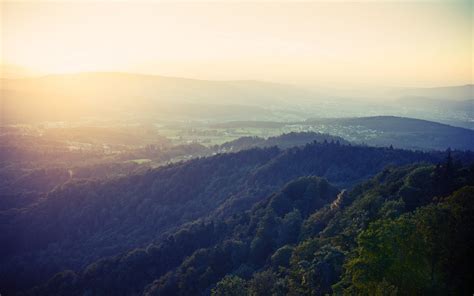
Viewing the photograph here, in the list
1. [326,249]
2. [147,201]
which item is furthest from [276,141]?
[326,249]

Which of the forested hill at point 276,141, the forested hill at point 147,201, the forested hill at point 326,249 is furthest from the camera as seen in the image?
the forested hill at point 276,141

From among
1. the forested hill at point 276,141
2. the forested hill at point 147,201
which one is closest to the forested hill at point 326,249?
the forested hill at point 147,201

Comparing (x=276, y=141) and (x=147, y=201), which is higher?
(x=276, y=141)

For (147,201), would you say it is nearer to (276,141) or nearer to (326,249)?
(276,141)

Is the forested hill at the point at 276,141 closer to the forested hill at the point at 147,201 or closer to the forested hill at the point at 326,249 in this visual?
the forested hill at the point at 147,201

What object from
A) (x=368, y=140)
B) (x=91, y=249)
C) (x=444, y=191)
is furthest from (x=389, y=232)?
(x=368, y=140)
